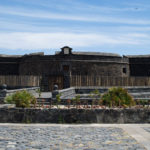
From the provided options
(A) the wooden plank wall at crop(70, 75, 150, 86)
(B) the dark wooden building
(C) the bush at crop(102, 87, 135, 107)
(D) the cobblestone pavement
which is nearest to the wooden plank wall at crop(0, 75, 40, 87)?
(B) the dark wooden building

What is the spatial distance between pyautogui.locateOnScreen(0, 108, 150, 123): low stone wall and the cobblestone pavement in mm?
873

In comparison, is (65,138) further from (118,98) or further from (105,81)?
(105,81)

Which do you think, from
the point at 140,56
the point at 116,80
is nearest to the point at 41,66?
the point at 116,80

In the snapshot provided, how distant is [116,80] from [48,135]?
24.8 meters

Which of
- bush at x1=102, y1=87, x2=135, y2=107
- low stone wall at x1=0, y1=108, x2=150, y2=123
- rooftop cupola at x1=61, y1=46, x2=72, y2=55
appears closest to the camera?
low stone wall at x1=0, y1=108, x2=150, y2=123

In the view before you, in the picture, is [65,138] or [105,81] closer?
[65,138]

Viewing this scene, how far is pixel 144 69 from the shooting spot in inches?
1553

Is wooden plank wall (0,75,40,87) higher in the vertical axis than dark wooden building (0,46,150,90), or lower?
lower

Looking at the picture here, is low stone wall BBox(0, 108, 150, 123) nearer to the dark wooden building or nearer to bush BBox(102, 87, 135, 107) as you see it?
bush BBox(102, 87, 135, 107)

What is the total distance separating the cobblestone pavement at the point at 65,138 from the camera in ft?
17.4

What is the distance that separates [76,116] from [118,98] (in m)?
2.43

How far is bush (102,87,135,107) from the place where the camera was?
10.2m

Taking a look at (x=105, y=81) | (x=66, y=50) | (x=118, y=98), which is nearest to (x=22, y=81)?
(x=66, y=50)

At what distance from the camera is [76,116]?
862 centimetres
